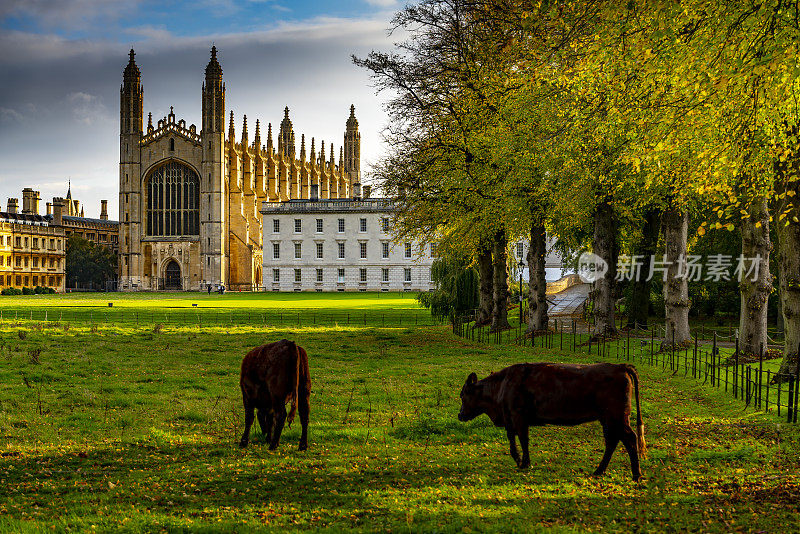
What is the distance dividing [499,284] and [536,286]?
7.88 feet

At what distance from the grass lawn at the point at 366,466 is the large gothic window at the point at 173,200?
84.1 metres

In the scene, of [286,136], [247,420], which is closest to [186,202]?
[286,136]

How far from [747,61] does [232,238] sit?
91546 millimetres

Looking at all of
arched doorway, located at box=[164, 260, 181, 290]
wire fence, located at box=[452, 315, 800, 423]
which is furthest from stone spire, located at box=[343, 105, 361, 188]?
wire fence, located at box=[452, 315, 800, 423]

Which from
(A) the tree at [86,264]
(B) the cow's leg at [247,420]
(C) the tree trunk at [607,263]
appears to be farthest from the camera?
(A) the tree at [86,264]

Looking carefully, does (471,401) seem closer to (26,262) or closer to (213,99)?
(213,99)

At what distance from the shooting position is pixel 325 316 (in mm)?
41000

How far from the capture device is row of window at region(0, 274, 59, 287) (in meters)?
99.0

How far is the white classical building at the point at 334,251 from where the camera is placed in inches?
3482

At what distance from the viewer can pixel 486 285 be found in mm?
30516

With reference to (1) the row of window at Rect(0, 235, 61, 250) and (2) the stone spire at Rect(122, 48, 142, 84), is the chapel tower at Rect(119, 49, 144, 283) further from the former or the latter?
(1) the row of window at Rect(0, 235, 61, 250)

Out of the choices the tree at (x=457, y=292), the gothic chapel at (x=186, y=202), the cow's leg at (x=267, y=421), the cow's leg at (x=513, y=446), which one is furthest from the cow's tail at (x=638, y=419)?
the gothic chapel at (x=186, y=202)

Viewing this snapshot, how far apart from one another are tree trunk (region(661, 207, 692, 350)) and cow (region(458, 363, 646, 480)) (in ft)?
48.2

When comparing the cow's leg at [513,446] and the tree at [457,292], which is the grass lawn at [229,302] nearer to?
the tree at [457,292]
